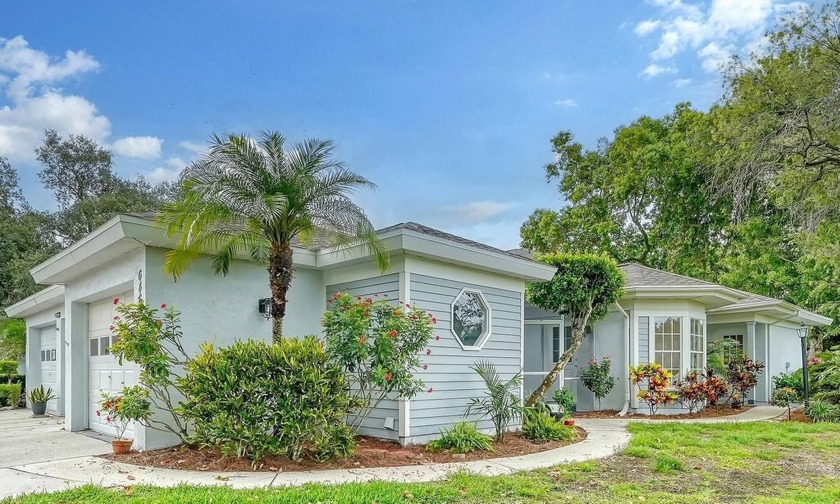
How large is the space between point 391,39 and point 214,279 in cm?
658

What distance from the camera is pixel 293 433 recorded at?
6.29 m

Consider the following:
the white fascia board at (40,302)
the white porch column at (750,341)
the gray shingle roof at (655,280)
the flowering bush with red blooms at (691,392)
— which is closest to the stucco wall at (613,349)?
the gray shingle roof at (655,280)

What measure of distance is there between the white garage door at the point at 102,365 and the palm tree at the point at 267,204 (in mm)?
2379

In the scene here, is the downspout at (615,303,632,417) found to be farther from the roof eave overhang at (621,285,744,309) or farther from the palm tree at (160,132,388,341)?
the palm tree at (160,132,388,341)

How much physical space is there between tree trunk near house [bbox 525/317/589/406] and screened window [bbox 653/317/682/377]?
3418 mm

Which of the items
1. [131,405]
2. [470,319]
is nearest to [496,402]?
[470,319]

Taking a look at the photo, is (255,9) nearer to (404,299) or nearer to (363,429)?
(404,299)

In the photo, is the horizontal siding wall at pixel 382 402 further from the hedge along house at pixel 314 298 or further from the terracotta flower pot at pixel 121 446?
the terracotta flower pot at pixel 121 446

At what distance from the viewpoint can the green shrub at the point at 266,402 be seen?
6273mm

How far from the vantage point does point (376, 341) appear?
683 centimetres

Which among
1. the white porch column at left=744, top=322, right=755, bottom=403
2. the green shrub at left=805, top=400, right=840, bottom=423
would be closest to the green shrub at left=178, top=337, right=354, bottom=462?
the green shrub at left=805, top=400, right=840, bottom=423

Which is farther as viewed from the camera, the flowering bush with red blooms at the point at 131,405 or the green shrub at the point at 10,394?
the green shrub at the point at 10,394

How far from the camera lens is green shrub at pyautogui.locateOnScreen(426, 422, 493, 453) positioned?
7445 mm

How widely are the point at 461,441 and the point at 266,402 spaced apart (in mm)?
2681
